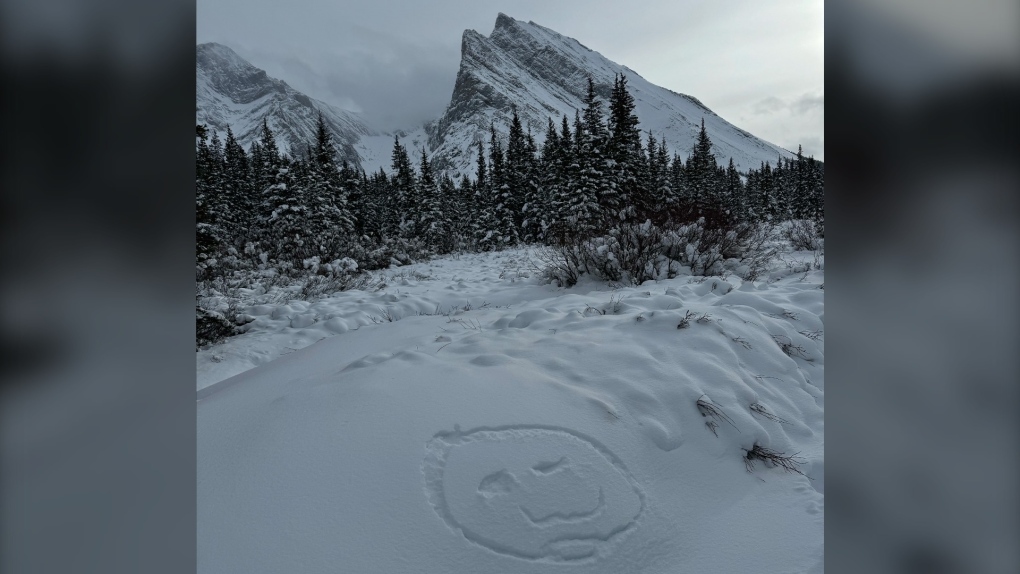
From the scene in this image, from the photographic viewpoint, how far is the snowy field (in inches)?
58.9

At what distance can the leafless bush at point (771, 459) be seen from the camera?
2.25 metres

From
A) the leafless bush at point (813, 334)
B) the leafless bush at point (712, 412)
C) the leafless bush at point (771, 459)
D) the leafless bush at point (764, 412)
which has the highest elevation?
the leafless bush at point (813, 334)

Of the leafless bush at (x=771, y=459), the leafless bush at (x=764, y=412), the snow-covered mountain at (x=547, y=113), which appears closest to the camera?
the leafless bush at (x=771, y=459)

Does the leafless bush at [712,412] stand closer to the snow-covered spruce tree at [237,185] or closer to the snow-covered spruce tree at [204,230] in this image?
the snow-covered spruce tree at [204,230]

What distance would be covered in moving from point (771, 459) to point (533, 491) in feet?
4.34

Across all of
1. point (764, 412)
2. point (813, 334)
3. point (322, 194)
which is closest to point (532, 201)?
point (322, 194)

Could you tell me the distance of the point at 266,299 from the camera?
7512 millimetres

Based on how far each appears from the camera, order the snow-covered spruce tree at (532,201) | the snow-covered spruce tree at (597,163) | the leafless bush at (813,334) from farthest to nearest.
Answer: the snow-covered spruce tree at (532,201)
the snow-covered spruce tree at (597,163)
the leafless bush at (813,334)

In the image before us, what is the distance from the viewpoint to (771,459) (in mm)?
2287

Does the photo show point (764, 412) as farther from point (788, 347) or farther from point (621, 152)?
point (621, 152)

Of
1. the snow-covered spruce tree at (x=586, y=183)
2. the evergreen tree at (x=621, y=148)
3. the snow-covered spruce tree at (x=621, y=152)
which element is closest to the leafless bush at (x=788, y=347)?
Answer: the snow-covered spruce tree at (x=586, y=183)
